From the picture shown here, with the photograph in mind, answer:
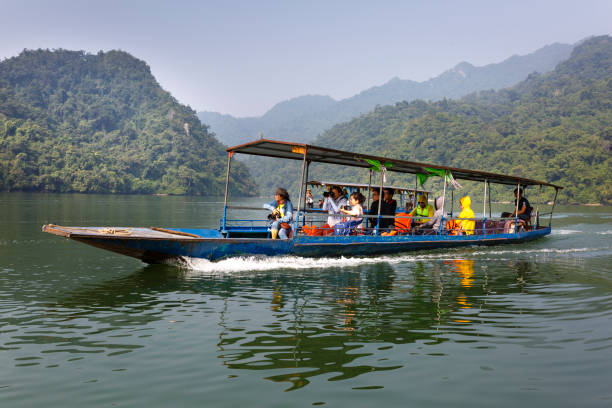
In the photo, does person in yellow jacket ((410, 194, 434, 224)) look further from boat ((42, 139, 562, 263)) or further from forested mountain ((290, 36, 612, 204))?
forested mountain ((290, 36, 612, 204))

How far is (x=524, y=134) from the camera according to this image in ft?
313

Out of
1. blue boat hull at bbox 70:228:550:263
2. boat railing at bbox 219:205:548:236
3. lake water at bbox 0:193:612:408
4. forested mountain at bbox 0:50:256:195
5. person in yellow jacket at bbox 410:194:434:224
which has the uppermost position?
forested mountain at bbox 0:50:256:195

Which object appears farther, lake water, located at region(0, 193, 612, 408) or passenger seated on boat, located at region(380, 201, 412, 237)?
passenger seated on boat, located at region(380, 201, 412, 237)

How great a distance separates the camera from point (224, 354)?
5.42 metres

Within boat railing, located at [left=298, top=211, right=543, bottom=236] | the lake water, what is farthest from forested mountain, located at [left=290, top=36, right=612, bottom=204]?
the lake water

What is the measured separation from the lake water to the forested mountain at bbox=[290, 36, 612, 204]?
70.1 m

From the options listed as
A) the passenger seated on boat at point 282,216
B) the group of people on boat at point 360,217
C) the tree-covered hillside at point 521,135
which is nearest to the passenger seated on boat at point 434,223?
the group of people on boat at point 360,217

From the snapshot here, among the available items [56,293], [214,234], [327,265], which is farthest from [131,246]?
[327,265]

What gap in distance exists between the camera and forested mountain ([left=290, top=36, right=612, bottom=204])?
73375 mm

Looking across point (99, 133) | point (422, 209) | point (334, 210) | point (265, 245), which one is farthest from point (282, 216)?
point (99, 133)

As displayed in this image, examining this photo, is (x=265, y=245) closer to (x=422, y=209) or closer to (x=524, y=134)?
(x=422, y=209)

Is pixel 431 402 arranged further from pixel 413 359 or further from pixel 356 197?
pixel 356 197

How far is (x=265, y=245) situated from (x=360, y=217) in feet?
9.40

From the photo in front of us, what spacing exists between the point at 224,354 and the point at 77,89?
162996mm
